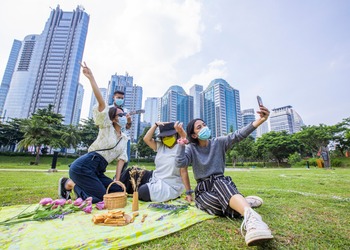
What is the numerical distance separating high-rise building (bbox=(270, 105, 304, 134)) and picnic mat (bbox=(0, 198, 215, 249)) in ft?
280

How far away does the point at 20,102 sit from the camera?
2625 inches

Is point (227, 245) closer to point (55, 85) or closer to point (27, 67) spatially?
point (55, 85)

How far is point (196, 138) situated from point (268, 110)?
3.43ft

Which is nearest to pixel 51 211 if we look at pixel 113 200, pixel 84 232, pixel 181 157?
pixel 113 200

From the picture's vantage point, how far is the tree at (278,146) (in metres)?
33.2

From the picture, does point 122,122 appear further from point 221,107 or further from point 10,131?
point 221,107

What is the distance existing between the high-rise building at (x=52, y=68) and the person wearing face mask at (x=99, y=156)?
72.0 meters

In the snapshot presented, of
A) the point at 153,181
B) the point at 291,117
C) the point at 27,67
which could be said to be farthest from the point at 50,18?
the point at 291,117

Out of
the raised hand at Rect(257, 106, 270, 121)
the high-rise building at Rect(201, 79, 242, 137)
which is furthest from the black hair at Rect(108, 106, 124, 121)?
the high-rise building at Rect(201, 79, 242, 137)

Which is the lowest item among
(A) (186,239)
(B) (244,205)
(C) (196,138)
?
(A) (186,239)

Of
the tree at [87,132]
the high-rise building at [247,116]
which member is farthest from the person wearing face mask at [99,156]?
the high-rise building at [247,116]

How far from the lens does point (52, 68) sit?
221 feet

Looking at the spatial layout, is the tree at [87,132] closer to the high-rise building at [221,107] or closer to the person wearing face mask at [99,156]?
the person wearing face mask at [99,156]

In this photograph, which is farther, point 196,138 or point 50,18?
point 50,18
